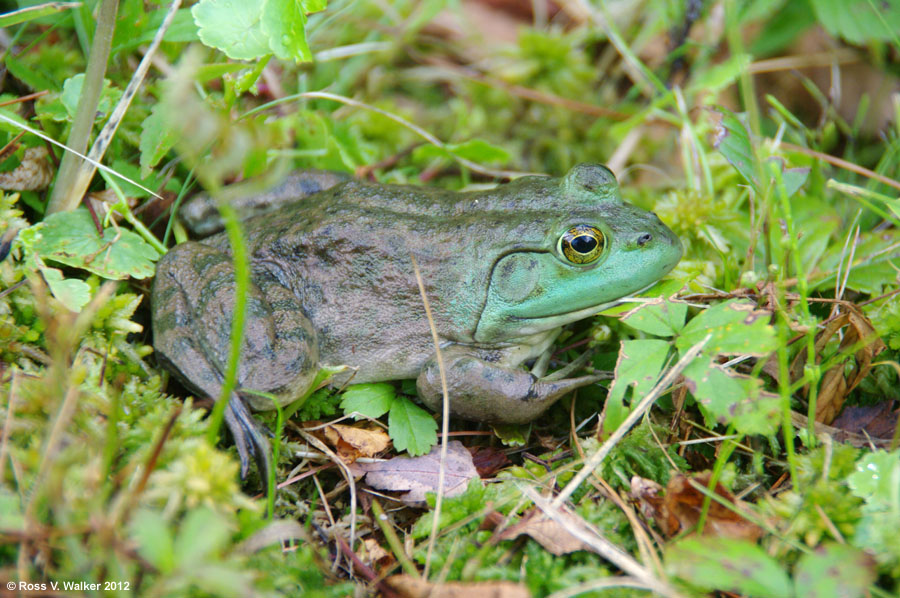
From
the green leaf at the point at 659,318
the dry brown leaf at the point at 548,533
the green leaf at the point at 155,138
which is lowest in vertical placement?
the dry brown leaf at the point at 548,533

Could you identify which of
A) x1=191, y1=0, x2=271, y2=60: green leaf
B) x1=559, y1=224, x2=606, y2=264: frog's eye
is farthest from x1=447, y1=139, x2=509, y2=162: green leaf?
x1=191, y1=0, x2=271, y2=60: green leaf

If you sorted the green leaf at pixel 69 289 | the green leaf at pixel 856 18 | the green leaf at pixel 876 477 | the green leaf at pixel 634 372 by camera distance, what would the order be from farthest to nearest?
the green leaf at pixel 856 18 → the green leaf at pixel 69 289 → the green leaf at pixel 634 372 → the green leaf at pixel 876 477

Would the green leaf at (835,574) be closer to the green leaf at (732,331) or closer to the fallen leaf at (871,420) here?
the green leaf at (732,331)

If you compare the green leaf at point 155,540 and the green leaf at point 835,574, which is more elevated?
the green leaf at point 155,540

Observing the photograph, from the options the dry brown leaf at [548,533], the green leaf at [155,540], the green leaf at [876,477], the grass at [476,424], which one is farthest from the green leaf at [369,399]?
the green leaf at [876,477]

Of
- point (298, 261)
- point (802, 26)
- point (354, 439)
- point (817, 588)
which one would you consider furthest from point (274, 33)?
point (802, 26)

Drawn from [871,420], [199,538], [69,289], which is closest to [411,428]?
[199,538]
